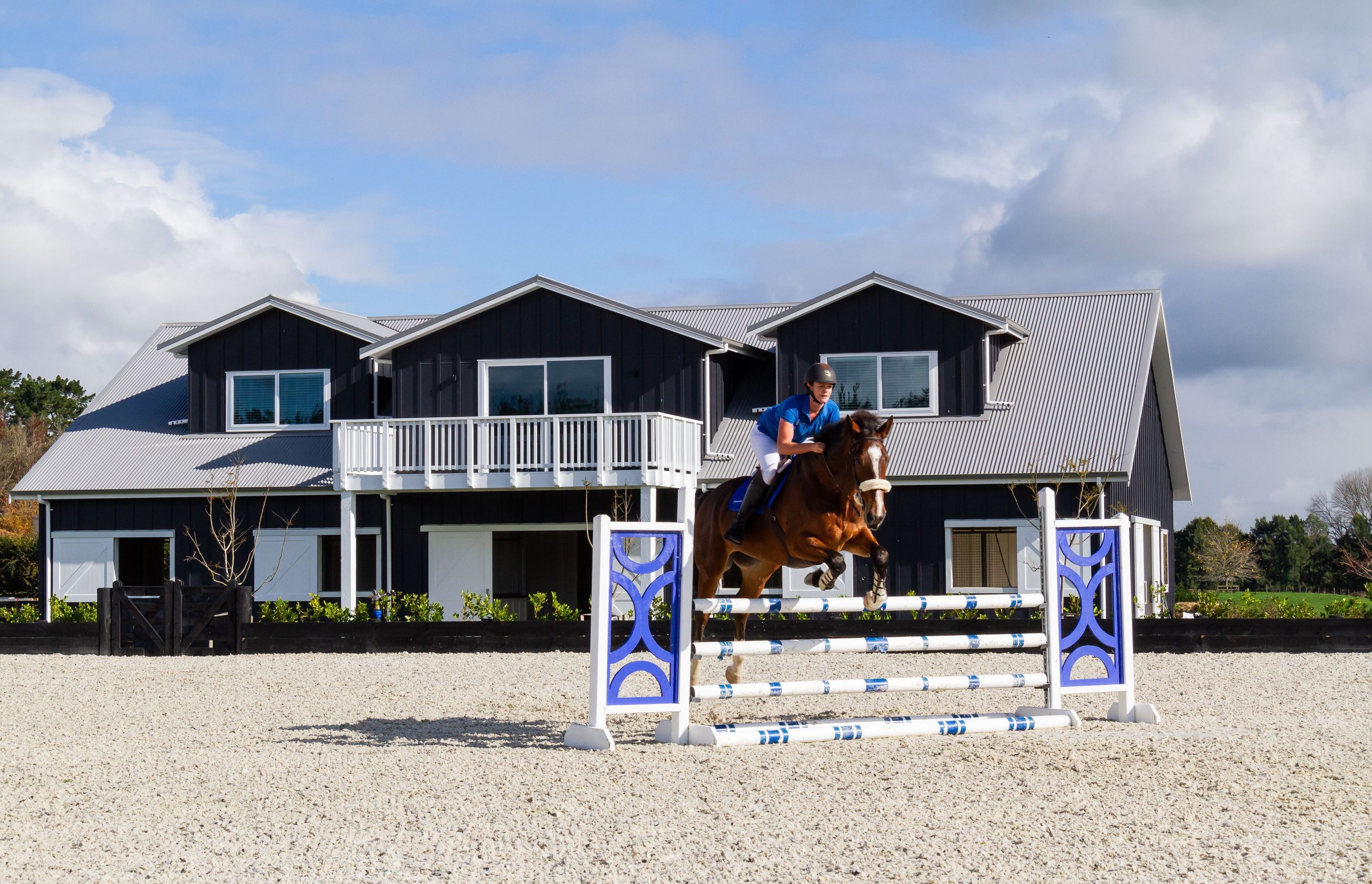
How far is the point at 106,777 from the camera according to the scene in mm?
8539

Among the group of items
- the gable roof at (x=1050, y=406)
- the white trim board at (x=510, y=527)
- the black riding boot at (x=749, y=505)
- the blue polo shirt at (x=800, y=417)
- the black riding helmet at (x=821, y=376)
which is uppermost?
the gable roof at (x=1050, y=406)

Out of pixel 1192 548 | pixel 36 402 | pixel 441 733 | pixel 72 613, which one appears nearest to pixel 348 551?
pixel 72 613

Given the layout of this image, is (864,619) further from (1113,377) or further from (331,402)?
(331,402)

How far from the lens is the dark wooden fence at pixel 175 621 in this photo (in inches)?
761

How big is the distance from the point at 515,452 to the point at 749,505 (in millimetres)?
14028

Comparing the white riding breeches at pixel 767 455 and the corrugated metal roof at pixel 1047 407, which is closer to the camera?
the white riding breeches at pixel 767 455

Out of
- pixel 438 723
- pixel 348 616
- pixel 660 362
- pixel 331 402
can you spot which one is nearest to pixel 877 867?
pixel 438 723

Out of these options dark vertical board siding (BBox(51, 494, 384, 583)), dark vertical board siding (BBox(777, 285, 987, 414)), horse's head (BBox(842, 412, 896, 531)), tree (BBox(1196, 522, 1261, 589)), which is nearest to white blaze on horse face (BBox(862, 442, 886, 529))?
horse's head (BBox(842, 412, 896, 531))

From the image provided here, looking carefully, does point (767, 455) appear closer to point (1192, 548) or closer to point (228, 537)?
point (228, 537)

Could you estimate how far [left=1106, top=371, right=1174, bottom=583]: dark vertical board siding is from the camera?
23.7 meters

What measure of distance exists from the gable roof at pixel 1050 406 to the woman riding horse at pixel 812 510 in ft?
41.4

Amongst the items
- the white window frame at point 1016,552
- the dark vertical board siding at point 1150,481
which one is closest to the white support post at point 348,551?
the white window frame at point 1016,552

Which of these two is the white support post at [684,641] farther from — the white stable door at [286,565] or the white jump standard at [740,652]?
the white stable door at [286,565]

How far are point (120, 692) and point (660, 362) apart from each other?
12986mm
